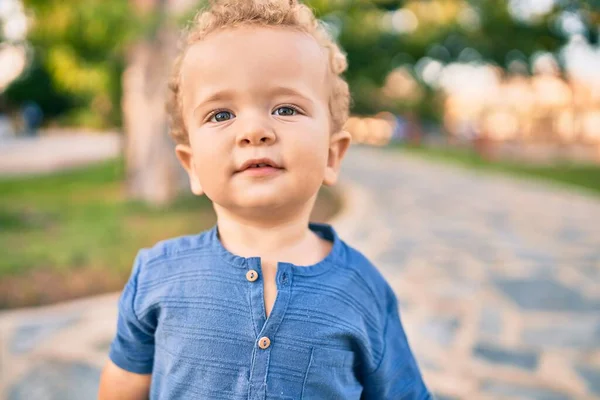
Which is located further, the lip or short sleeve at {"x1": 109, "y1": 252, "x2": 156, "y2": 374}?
short sleeve at {"x1": 109, "y1": 252, "x2": 156, "y2": 374}

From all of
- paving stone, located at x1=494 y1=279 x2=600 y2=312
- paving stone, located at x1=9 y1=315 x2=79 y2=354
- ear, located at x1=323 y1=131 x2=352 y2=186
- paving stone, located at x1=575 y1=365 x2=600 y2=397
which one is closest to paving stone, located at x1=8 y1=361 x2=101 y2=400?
paving stone, located at x1=9 y1=315 x2=79 y2=354

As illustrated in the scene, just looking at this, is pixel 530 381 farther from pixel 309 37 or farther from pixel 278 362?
pixel 309 37

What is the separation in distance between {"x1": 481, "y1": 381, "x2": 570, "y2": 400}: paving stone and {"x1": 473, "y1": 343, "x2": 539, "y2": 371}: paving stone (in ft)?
0.75

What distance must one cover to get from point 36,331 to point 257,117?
8.12 feet

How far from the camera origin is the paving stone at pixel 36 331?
2.69 meters

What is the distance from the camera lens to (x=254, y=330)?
1009 mm

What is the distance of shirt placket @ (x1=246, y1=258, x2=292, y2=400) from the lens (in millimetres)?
996

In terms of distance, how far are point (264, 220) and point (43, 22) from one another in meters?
4.65

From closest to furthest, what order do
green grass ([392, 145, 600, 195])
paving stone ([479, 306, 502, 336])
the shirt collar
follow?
1. the shirt collar
2. paving stone ([479, 306, 502, 336])
3. green grass ([392, 145, 600, 195])

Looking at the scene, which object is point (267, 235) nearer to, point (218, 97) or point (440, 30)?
point (218, 97)

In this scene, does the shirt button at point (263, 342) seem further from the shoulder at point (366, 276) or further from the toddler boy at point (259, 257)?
the shoulder at point (366, 276)

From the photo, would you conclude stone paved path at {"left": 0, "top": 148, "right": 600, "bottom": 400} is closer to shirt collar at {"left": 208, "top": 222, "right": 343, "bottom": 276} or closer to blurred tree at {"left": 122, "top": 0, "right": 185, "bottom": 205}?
shirt collar at {"left": 208, "top": 222, "right": 343, "bottom": 276}

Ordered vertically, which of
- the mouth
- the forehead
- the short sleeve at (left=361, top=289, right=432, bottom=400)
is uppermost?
the forehead

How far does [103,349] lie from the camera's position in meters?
2.68
